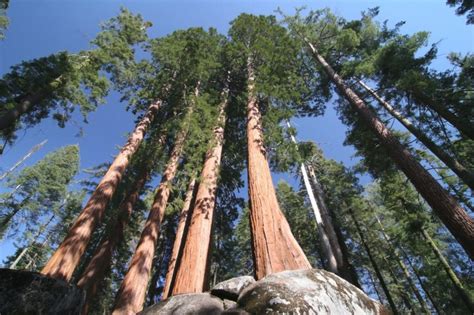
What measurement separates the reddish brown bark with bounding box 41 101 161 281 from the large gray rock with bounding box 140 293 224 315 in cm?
411

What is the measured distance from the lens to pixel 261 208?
4750 millimetres

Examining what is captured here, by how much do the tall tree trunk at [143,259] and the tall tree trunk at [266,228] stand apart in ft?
10.7

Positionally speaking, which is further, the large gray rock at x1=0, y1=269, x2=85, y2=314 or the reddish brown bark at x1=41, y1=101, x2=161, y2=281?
the reddish brown bark at x1=41, y1=101, x2=161, y2=281

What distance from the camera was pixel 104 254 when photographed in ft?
29.6

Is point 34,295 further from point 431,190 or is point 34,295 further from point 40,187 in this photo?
point 40,187

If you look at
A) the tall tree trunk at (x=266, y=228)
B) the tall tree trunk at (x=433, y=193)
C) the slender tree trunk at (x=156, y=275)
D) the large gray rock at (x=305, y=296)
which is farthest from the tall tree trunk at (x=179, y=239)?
the tall tree trunk at (x=433, y=193)

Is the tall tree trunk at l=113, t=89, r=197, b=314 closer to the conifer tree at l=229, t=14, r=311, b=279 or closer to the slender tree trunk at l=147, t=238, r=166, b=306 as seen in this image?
the conifer tree at l=229, t=14, r=311, b=279

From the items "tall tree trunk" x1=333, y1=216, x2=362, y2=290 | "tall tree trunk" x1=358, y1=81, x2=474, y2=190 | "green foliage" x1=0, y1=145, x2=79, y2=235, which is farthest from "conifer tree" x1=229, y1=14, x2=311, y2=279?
"green foliage" x1=0, y1=145, x2=79, y2=235

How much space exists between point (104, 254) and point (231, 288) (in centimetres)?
800

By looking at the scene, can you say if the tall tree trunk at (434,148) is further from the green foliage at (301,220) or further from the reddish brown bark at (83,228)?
the reddish brown bark at (83,228)

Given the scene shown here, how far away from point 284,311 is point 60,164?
91.4 feet

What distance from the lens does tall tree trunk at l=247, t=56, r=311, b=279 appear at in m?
3.73

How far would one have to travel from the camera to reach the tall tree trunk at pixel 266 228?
3.73m

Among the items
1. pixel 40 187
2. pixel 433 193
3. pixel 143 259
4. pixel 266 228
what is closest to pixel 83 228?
pixel 143 259
